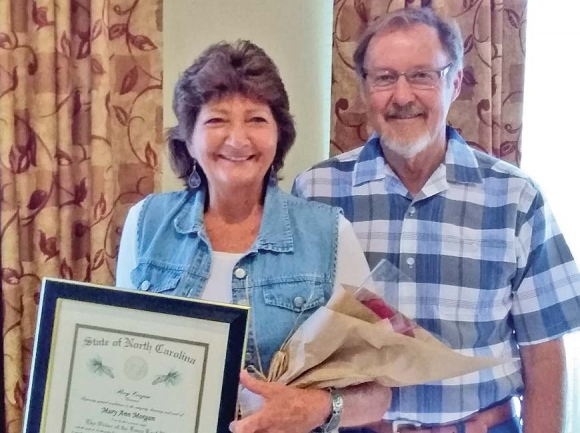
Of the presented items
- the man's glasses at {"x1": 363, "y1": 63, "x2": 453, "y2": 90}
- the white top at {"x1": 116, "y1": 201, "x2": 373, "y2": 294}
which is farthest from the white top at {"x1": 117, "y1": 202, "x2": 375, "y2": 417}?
the man's glasses at {"x1": 363, "y1": 63, "x2": 453, "y2": 90}

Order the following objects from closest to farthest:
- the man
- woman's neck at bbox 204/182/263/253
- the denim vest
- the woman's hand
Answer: the woman's hand
the denim vest
woman's neck at bbox 204/182/263/253
the man

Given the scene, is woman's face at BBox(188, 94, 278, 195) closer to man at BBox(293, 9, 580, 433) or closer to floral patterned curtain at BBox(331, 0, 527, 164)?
man at BBox(293, 9, 580, 433)

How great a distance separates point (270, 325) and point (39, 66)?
1029mm

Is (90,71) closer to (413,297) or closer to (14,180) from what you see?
(14,180)

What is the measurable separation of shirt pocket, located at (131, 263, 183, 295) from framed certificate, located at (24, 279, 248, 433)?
7.6 inches

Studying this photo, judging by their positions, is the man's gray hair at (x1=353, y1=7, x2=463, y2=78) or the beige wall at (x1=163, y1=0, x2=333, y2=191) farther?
the beige wall at (x1=163, y1=0, x2=333, y2=191)

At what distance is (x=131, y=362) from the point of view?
0.98 meters

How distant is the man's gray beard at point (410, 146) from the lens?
1.38 m

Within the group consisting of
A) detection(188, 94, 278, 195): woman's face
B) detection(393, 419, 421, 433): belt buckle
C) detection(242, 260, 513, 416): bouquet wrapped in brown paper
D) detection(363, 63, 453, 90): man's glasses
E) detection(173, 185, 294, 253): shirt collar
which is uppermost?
detection(363, 63, 453, 90): man's glasses

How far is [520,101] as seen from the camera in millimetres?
1678

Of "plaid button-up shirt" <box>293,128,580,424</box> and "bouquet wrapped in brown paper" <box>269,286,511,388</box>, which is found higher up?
"plaid button-up shirt" <box>293,128,580,424</box>

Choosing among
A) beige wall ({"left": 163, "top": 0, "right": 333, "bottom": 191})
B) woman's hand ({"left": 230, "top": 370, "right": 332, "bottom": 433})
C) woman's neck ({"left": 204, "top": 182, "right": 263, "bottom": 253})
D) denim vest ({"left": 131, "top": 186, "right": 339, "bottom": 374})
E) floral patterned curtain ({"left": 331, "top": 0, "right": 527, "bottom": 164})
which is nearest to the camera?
woman's hand ({"left": 230, "top": 370, "right": 332, "bottom": 433})

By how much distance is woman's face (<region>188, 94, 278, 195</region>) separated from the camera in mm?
1192

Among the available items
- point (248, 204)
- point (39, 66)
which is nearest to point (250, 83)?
point (248, 204)
